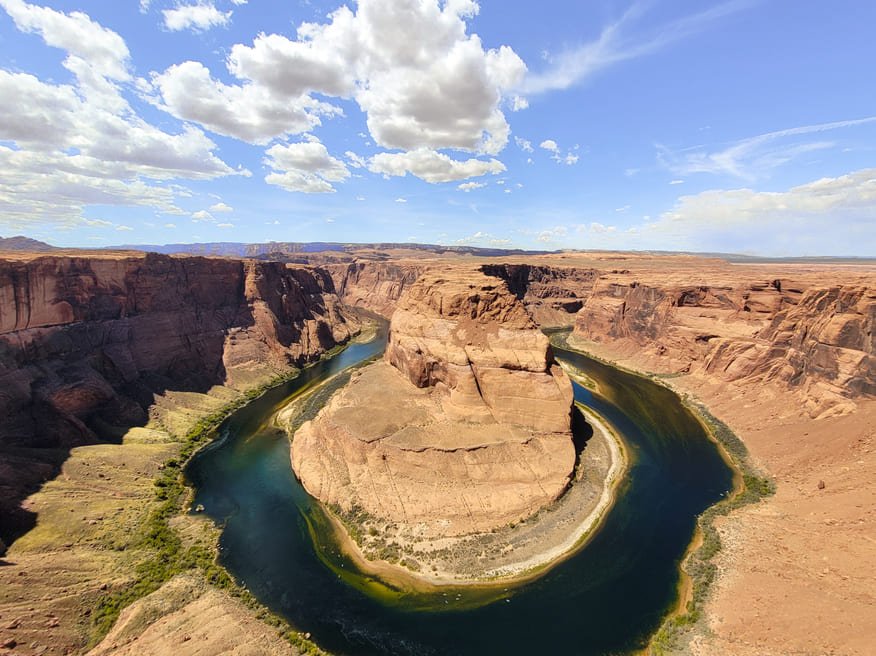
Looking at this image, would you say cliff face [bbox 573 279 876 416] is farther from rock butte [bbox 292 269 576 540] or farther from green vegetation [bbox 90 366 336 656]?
green vegetation [bbox 90 366 336 656]

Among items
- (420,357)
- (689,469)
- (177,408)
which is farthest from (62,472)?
(689,469)

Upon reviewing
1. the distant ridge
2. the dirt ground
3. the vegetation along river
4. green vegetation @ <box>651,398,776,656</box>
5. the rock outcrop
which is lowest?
the vegetation along river

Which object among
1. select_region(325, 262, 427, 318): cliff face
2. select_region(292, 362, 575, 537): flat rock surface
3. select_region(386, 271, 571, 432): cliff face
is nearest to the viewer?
select_region(292, 362, 575, 537): flat rock surface

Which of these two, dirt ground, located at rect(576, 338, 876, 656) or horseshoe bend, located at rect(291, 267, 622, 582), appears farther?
horseshoe bend, located at rect(291, 267, 622, 582)

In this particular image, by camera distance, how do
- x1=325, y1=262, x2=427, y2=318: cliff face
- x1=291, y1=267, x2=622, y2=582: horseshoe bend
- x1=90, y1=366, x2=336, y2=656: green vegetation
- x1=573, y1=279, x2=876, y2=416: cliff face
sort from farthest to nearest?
1. x1=325, y1=262, x2=427, y2=318: cliff face
2. x1=573, y1=279, x2=876, y2=416: cliff face
3. x1=291, y1=267, x2=622, y2=582: horseshoe bend
4. x1=90, y1=366, x2=336, y2=656: green vegetation

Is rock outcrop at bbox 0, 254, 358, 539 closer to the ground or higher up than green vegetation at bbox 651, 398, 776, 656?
higher up

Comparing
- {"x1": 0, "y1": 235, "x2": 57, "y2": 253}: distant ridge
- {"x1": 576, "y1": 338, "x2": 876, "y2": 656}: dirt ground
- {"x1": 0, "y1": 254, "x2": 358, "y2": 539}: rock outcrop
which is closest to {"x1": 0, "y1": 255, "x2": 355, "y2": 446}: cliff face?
→ {"x1": 0, "y1": 254, "x2": 358, "y2": 539}: rock outcrop

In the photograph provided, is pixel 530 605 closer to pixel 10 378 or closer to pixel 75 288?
pixel 10 378
